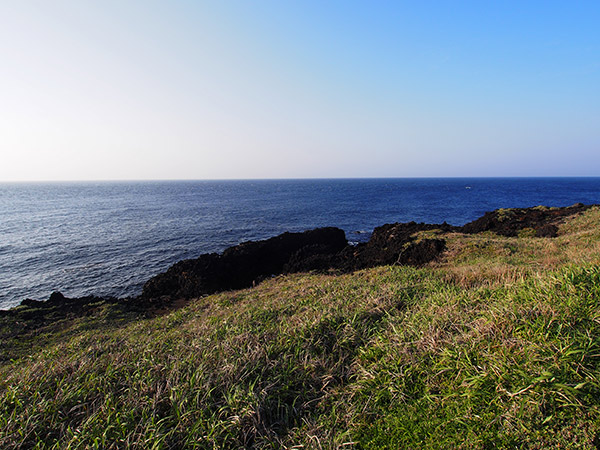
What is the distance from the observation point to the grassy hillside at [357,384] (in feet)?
10.2

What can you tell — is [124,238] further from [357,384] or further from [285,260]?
[357,384]

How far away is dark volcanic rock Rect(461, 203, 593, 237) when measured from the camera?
22.2m

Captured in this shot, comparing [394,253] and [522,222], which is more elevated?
[522,222]

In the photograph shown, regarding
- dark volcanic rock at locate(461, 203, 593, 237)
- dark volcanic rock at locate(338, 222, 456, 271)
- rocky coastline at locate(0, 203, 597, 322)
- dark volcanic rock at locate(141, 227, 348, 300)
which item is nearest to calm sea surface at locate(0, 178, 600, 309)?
dark volcanic rock at locate(141, 227, 348, 300)

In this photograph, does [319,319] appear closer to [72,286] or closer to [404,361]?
[404,361]

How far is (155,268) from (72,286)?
5.87 meters

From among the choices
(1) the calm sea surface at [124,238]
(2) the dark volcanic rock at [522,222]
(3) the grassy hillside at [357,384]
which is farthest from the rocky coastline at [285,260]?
(3) the grassy hillside at [357,384]

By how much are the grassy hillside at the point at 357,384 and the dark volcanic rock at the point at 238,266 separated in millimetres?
12111

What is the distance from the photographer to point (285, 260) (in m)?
23.6

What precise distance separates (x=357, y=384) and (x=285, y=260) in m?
19.6

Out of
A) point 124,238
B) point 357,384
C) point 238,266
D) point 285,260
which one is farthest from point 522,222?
point 124,238

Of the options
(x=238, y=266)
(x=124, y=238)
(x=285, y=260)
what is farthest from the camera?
(x=124, y=238)

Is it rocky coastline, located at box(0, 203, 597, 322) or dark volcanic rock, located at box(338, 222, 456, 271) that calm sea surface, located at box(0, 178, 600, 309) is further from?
dark volcanic rock, located at box(338, 222, 456, 271)

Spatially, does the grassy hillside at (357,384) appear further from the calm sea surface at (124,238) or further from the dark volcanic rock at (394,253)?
the calm sea surface at (124,238)
